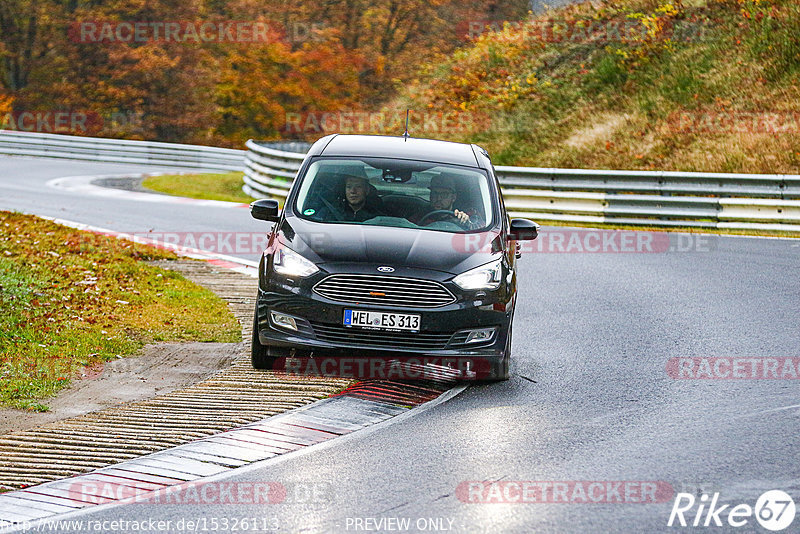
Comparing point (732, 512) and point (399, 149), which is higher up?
point (399, 149)

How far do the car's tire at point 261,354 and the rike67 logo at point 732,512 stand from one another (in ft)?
13.0

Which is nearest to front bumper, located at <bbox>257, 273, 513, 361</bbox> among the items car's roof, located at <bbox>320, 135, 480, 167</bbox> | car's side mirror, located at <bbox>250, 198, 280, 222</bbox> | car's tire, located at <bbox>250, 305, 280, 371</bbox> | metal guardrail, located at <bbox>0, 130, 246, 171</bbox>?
car's tire, located at <bbox>250, 305, 280, 371</bbox>

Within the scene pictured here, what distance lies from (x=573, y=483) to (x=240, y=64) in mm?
49858

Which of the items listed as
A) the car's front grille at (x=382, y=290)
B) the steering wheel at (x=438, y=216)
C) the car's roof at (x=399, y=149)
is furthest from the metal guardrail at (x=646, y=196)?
the car's front grille at (x=382, y=290)

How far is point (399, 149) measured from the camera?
1080 centimetres

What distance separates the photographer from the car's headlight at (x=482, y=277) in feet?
29.6

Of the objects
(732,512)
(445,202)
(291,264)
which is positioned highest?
(445,202)

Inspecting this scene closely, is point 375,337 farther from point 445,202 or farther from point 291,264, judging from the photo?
point 445,202

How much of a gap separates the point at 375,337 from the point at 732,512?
3.47 meters

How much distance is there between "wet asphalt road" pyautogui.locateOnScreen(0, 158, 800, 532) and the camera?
6.09 meters

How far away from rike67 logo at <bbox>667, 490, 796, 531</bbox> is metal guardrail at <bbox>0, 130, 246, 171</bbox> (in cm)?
3330

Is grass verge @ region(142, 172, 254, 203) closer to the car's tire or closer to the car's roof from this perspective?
the car's roof

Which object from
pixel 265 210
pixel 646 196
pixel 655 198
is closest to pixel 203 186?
pixel 646 196

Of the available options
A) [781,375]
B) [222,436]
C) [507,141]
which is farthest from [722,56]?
[222,436]
